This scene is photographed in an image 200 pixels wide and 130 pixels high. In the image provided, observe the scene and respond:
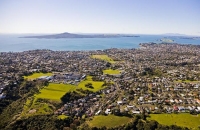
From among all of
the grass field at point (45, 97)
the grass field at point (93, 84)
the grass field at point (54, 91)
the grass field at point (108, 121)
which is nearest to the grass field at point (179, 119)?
the grass field at point (108, 121)

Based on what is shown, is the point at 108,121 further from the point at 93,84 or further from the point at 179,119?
the point at 93,84

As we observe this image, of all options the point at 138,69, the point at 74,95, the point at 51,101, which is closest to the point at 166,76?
the point at 138,69

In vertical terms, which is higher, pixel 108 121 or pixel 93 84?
pixel 93 84

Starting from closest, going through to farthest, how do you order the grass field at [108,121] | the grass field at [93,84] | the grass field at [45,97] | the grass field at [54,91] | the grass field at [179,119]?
the grass field at [179,119]
the grass field at [108,121]
the grass field at [45,97]
the grass field at [54,91]
the grass field at [93,84]

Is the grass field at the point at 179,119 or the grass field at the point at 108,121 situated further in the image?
the grass field at the point at 108,121

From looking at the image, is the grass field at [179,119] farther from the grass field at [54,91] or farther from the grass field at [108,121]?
the grass field at [54,91]

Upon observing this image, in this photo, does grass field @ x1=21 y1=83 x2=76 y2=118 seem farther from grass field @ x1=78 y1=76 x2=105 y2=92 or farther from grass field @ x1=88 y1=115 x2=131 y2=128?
grass field @ x1=88 y1=115 x2=131 y2=128

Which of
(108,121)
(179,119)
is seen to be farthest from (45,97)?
(179,119)

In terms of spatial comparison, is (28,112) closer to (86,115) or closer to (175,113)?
(86,115)
